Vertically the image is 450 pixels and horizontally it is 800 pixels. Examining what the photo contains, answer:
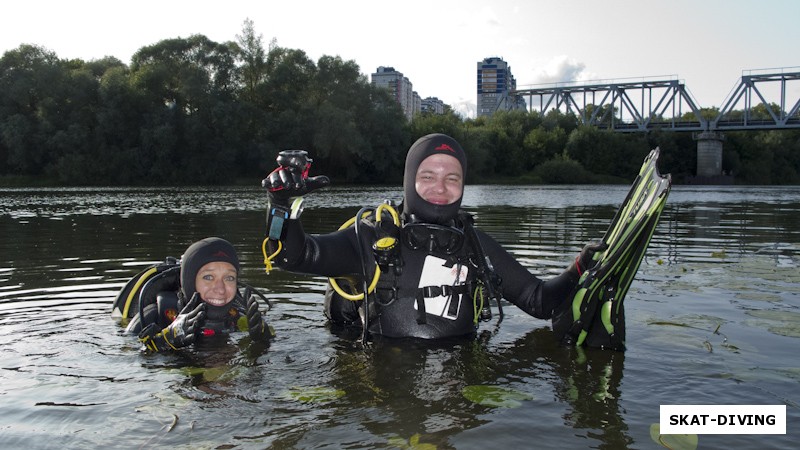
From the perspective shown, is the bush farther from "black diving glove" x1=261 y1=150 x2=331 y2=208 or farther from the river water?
"black diving glove" x1=261 y1=150 x2=331 y2=208

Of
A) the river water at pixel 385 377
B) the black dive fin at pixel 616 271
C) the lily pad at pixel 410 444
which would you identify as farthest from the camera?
the black dive fin at pixel 616 271

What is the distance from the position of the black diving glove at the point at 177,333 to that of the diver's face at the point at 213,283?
27 centimetres

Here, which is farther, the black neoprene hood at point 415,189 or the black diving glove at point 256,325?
the black diving glove at point 256,325

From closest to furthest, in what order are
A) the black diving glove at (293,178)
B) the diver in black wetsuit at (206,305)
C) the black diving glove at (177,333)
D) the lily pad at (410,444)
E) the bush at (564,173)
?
1. the lily pad at (410,444)
2. the black diving glove at (293,178)
3. the black diving glove at (177,333)
4. the diver in black wetsuit at (206,305)
5. the bush at (564,173)

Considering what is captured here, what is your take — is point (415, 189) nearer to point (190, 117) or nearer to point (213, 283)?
point (213, 283)

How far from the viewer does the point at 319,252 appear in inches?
188

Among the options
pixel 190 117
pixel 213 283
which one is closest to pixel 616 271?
pixel 213 283

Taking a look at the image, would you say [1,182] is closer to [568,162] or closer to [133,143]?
[133,143]

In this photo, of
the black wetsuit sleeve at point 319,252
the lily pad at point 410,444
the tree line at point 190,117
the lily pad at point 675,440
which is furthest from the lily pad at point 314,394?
the tree line at point 190,117

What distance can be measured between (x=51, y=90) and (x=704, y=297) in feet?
178

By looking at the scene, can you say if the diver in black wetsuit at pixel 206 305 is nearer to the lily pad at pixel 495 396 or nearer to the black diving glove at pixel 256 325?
the black diving glove at pixel 256 325

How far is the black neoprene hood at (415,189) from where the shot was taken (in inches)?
200

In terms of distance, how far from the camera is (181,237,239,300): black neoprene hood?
5.52m

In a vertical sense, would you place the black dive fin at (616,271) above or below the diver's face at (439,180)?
below
